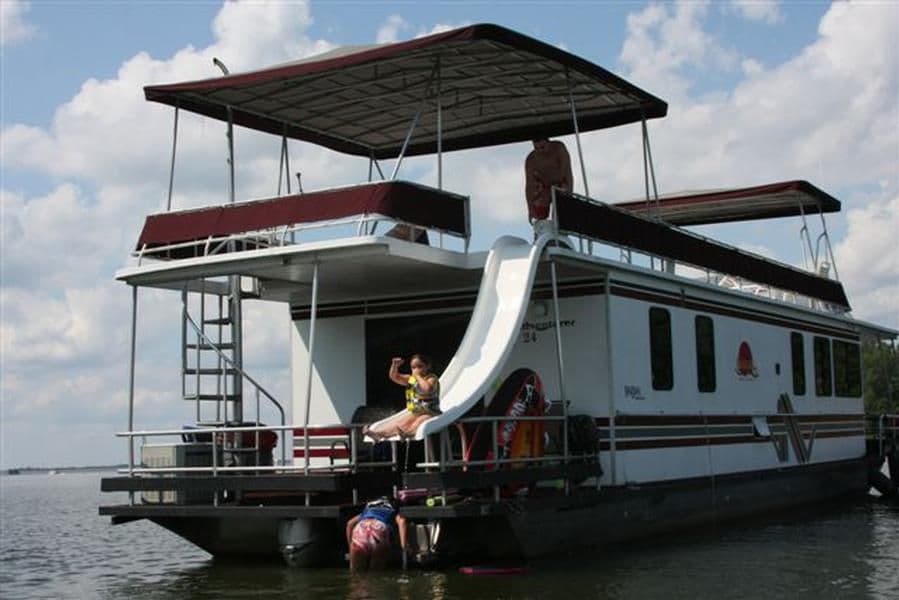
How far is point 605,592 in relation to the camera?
12.0 metres

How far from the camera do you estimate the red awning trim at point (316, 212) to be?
13.9 m

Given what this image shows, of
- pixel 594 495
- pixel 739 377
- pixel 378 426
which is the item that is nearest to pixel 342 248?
pixel 378 426

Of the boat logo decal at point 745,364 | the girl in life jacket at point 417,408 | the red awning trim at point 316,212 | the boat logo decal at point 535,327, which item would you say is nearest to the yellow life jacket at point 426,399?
the girl in life jacket at point 417,408

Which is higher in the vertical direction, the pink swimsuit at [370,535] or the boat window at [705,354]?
the boat window at [705,354]

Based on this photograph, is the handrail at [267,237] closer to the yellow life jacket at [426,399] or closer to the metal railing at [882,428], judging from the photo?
the yellow life jacket at [426,399]

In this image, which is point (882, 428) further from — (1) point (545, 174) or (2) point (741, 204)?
(1) point (545, 174)

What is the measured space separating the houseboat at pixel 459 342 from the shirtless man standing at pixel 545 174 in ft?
1.31

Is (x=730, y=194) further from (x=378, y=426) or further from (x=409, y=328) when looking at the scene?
(x=378, y=426)

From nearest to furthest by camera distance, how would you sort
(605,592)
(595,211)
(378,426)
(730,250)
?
(605,592)
(378,426)
(595,211)
(730,250)

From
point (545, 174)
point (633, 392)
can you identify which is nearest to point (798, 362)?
point (633, 392)

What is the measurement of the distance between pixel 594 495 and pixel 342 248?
408cm

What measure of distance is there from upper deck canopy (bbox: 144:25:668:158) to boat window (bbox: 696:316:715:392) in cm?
308

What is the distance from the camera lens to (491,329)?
45.3 ft

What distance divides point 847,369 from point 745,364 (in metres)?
5.33
